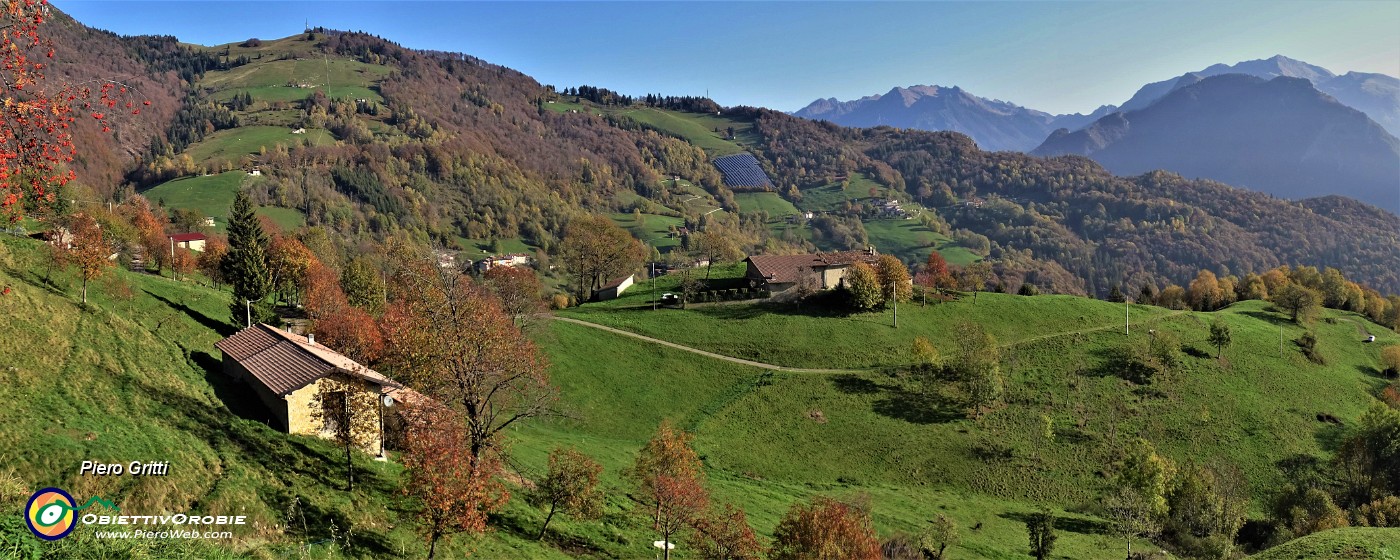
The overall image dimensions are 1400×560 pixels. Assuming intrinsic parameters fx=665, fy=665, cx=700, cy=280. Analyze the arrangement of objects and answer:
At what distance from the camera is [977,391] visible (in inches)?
2867

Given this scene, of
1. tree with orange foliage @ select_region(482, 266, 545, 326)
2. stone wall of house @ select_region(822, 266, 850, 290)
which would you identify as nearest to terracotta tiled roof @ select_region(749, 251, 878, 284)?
stone wall of house @ select_region(822, 266, 850, 290)

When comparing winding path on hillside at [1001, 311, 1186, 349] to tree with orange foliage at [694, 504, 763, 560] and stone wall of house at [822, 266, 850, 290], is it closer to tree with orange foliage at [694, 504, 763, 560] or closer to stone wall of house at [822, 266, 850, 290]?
stone wall of house at [822, 266, 850, 290]

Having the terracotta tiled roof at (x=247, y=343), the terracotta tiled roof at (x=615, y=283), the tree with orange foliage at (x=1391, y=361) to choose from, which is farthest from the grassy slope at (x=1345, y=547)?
Answer: the terracotta tiled roof at (x=615, y=283)

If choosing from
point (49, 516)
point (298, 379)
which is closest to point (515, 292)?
point (298, 379)

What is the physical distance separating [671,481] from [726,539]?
3.92 m

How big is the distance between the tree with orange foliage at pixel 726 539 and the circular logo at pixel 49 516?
81.6ft

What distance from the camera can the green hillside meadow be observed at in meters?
24.1

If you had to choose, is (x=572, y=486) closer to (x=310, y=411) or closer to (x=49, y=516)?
(x=310, y=411)

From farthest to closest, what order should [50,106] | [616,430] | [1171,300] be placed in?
[1171,300] → [616,430] → [50,106]

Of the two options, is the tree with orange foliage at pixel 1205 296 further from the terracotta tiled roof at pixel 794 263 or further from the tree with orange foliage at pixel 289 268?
the tree with orange foliage at pixel 289 268

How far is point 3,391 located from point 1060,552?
200 feet

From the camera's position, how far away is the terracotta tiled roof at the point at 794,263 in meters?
100

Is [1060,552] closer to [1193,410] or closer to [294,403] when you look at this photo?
[1193,410]

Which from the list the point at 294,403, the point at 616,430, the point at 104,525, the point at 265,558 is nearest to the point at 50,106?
the point at 104,525
